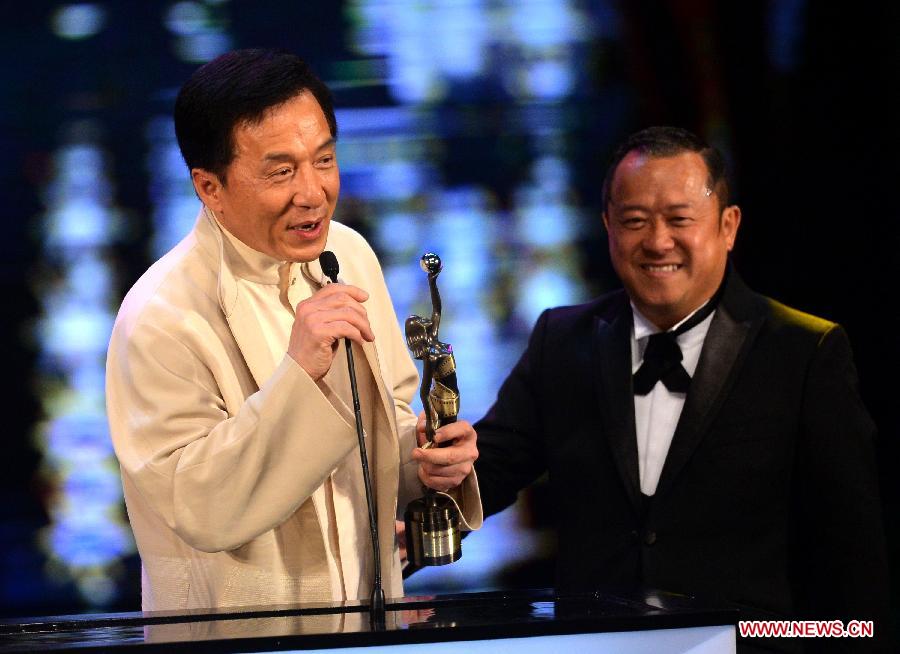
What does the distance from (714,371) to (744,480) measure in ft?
0.74

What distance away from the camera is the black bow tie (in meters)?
2.42

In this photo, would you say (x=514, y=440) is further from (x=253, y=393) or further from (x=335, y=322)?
(x=335, y=322)

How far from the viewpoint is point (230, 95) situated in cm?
178

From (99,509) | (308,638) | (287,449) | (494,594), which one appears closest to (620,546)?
(494,594)

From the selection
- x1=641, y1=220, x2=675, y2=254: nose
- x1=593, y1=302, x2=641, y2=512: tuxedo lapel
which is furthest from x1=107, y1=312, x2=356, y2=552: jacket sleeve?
x1=641, y1=220, x2=675, y2=254: nose

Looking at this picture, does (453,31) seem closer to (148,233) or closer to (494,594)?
(148,233)

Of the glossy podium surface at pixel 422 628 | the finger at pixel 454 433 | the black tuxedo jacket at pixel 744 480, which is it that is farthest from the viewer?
the black tuxedo jacket at pixel 744 480

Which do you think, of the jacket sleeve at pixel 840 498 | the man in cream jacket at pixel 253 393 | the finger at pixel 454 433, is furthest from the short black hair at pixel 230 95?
the jacket sleeve at pixel 840 498

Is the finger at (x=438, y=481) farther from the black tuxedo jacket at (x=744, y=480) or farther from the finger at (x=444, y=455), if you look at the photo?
the black tuxedo jacket at (x=744, y=480)

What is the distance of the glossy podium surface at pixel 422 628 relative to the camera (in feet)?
4.28

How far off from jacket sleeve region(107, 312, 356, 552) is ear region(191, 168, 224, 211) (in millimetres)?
231

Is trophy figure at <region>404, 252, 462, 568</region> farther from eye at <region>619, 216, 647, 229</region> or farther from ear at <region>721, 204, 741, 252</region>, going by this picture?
ear at <region>721, 204, 741, 252</region>

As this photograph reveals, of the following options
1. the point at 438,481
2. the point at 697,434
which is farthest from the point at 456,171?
the point at 438,481

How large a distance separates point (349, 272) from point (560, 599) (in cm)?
73
